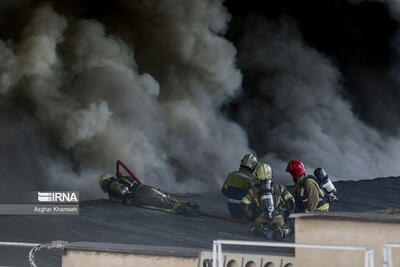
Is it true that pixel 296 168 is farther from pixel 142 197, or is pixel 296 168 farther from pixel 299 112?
pixel 299 112

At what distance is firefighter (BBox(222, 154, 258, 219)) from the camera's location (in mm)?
9070

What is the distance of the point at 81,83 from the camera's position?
11906mm

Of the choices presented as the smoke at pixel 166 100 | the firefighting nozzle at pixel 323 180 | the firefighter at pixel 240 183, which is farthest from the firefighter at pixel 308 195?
the smoke at pixel 166 100

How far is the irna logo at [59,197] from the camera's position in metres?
10.6

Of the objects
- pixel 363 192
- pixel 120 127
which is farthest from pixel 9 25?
pixel 363 192

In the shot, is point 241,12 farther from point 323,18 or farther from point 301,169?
point 301,169

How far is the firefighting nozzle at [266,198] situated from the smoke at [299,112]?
15.2 feet

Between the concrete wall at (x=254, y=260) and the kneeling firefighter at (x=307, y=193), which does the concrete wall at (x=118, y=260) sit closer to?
the concrete wall at (x=254, y=260)

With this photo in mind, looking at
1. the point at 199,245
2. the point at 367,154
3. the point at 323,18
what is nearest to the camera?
the point at 199,245

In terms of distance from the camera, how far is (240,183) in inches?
359

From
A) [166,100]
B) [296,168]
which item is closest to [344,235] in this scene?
[296,168]

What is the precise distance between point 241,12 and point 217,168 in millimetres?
3765

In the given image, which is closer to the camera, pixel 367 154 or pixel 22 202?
pixel 22 202

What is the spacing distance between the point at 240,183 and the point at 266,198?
1065mm
